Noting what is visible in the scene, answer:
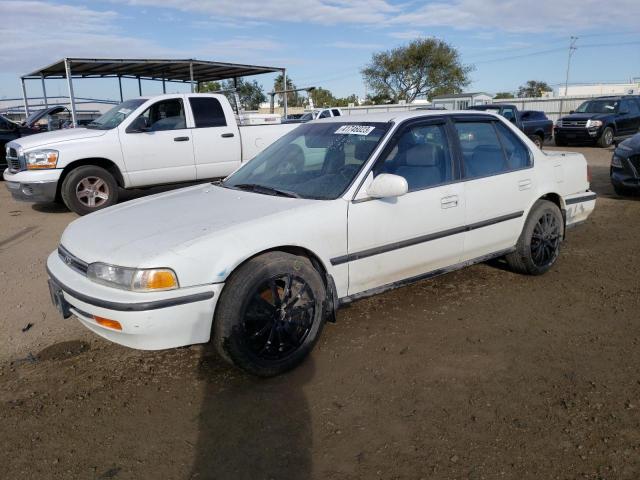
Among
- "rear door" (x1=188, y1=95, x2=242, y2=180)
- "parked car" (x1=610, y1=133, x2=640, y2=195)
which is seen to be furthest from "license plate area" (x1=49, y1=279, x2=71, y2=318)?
"parked car" (x1=610, y1=133, x2=640, y2=195)

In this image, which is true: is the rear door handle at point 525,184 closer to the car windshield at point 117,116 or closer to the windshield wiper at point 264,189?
the windshield wiper at point 264,189

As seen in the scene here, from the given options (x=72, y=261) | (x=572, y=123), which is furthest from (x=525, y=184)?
(x=572, y=123)

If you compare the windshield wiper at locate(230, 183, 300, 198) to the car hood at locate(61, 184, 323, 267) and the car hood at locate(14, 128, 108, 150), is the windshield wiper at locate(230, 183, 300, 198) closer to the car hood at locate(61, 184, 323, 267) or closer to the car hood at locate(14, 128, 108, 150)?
the car hood at locate(61, 184, 323, 267)

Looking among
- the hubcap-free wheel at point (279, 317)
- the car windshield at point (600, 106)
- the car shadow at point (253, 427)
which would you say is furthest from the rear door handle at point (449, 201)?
the car windshield at point (600, 106)

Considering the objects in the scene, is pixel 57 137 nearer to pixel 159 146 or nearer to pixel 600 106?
pixel 159 146

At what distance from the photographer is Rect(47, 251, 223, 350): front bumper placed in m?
2.85

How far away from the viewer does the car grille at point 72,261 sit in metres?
3.15

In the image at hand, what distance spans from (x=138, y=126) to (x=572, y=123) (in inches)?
621

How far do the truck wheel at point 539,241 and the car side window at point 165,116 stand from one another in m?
5.96

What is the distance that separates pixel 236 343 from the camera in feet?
9.94

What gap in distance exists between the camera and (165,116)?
8.69 meters

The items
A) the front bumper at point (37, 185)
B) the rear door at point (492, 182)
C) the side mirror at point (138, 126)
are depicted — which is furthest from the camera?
the side mirror at point (138, 126)

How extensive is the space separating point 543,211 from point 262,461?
3.43 metres

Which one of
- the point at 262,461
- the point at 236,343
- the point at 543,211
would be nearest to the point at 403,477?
the point at 262,461
